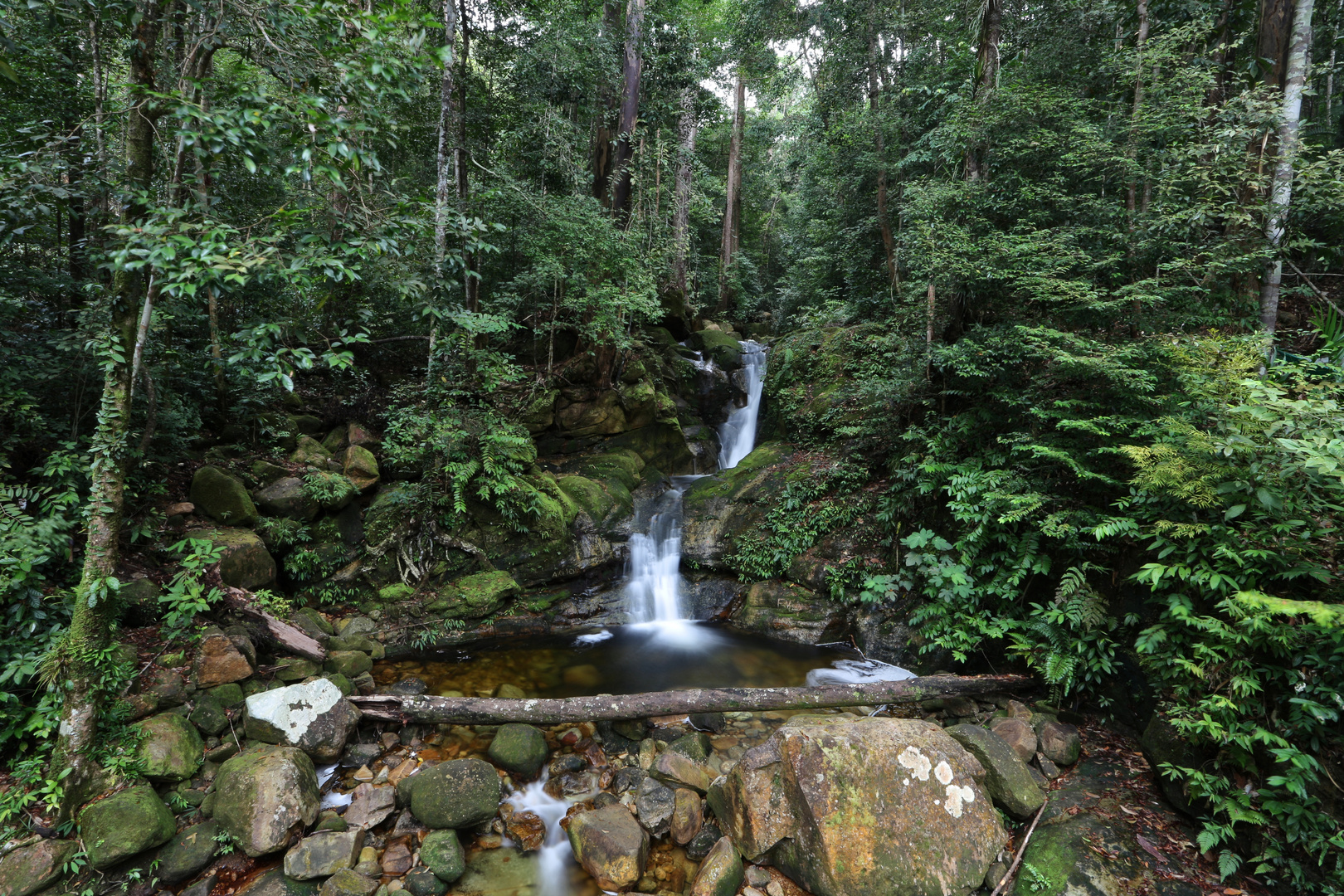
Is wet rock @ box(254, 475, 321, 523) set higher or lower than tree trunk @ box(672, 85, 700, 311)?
lower

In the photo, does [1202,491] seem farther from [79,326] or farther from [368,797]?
[79,326]

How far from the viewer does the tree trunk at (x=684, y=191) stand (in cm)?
1272

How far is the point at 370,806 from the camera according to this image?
445 centimetres

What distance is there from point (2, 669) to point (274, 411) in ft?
16.6

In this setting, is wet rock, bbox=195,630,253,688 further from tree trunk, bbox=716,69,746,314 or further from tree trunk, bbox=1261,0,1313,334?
tree trunk, bbox=716,69,746,314

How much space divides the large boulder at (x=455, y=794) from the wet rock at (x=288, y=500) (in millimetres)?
4362

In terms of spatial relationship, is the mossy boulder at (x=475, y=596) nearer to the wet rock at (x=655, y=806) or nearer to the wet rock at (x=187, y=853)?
the wet rock at (x=187, y=853)

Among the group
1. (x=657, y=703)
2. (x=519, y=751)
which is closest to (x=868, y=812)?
(x=657, y=703)

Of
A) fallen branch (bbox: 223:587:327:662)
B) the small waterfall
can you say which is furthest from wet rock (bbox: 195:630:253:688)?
the small waterfall

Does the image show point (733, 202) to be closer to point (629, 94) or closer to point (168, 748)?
point (629, 94)

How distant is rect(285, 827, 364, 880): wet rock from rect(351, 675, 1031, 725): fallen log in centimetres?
127

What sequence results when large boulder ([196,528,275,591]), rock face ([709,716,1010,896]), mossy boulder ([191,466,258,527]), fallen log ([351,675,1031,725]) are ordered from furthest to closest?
mossy boulder ([191,466,258,527]) < large boulder ([196,528,275,591]) < fallen log ([351,675,1031,725]) < rock face ([709,716,1010,896])

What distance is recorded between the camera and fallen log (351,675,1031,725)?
5.30 metres

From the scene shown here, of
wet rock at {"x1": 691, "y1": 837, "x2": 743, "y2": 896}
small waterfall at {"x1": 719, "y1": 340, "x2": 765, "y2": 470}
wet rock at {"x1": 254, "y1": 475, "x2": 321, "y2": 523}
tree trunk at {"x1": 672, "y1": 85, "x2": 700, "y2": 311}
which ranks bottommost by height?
wet rock at {"x1": 691, "y1": 837, "x2": 743, "y2": 896}
